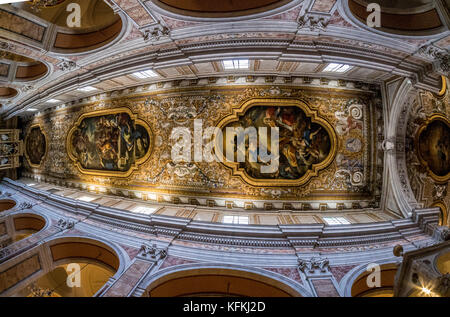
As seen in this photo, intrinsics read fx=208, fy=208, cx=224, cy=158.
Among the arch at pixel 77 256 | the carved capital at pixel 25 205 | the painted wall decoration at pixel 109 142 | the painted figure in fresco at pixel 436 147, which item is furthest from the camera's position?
the painted wall decoration at pixel 109 142

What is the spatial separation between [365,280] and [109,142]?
1364 cm

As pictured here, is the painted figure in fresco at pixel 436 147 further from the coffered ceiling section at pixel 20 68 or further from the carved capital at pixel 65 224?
the coffered ceiling section at pixel 20 68

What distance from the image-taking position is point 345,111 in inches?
400

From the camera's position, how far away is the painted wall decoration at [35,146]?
14.7 meters

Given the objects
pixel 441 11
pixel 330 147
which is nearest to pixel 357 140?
pixel 330 147

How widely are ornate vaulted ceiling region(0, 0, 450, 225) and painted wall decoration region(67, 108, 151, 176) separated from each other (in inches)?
3.1

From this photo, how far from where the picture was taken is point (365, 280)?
6.62 metres

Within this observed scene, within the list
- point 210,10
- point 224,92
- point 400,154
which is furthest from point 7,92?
point 400,154

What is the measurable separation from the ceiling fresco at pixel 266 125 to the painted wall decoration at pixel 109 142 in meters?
0.06

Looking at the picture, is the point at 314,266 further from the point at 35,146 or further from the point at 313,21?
the point at 35,146

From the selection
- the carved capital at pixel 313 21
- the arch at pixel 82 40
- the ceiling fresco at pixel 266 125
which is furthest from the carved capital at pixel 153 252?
the carved capital at pixel 313 21

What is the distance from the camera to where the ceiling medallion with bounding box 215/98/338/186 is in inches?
406

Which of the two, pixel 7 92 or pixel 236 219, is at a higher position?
pixel 7 92
